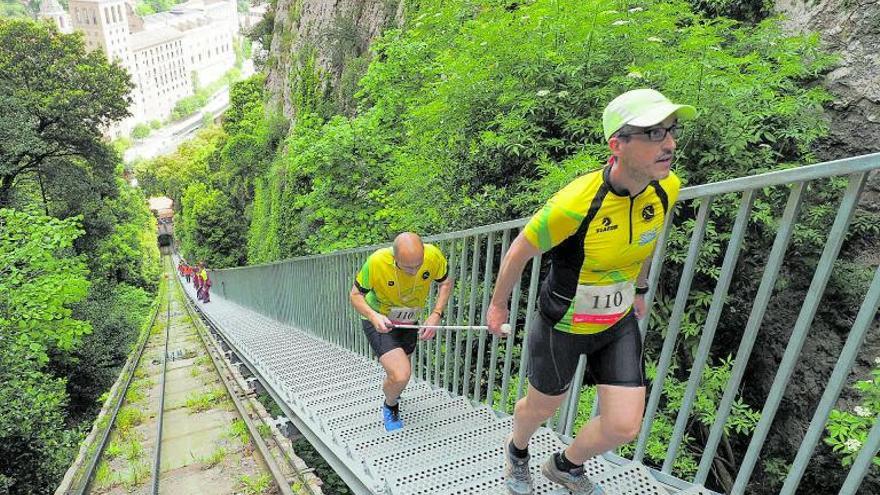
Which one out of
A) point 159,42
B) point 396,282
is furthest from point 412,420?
point 159,42

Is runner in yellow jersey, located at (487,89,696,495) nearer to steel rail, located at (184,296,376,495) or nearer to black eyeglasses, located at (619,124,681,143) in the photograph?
black eyeglasses, located at (619,124,681,143)

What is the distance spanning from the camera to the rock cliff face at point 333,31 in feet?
55.3

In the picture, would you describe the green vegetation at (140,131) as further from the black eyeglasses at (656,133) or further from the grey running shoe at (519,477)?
the black eyeglasses at (656,133)

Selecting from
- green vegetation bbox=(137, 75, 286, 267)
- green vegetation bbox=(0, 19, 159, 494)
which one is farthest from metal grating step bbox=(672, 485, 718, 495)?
green vegetation bbox=(137, 75, 286, 267)

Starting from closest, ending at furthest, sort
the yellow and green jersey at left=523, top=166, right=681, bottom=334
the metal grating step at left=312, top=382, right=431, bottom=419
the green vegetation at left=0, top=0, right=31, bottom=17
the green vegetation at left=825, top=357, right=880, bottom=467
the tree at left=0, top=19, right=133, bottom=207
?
1. the yellow and green jersey at left=523, top=166, right=681, bottom=334
2. the green vegetation at left=825, top=357, right=880, bottom=467
3. the metal grating step at left=312, top=382, right=431, bottom=419
4. the tree at left=0, top=19, right=133, bottom=207
5. the green vegetation at left=0, top=0, right=31, bottom=17

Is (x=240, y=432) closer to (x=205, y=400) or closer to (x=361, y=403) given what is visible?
(x=205, y=400)

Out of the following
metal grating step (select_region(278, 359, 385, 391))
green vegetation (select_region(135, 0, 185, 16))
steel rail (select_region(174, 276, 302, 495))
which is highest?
green vegetation (select_region(135, 0, 185, 16))

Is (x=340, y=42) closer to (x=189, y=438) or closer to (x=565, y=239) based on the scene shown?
(x=189, y=438)

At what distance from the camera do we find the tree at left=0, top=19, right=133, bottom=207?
1953cm

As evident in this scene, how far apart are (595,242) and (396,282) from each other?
205 cm

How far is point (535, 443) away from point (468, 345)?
3.18 feet

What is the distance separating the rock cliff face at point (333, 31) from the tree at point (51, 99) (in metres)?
7.80

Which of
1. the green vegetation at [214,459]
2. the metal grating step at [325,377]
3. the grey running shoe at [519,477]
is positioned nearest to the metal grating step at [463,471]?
the grey running shoe at [519,477]

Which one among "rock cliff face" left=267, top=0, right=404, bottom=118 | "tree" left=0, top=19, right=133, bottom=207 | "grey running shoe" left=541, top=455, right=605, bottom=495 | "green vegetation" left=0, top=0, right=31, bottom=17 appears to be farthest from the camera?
"green vegetation" left=0, top=0, right=31, bottom=17
